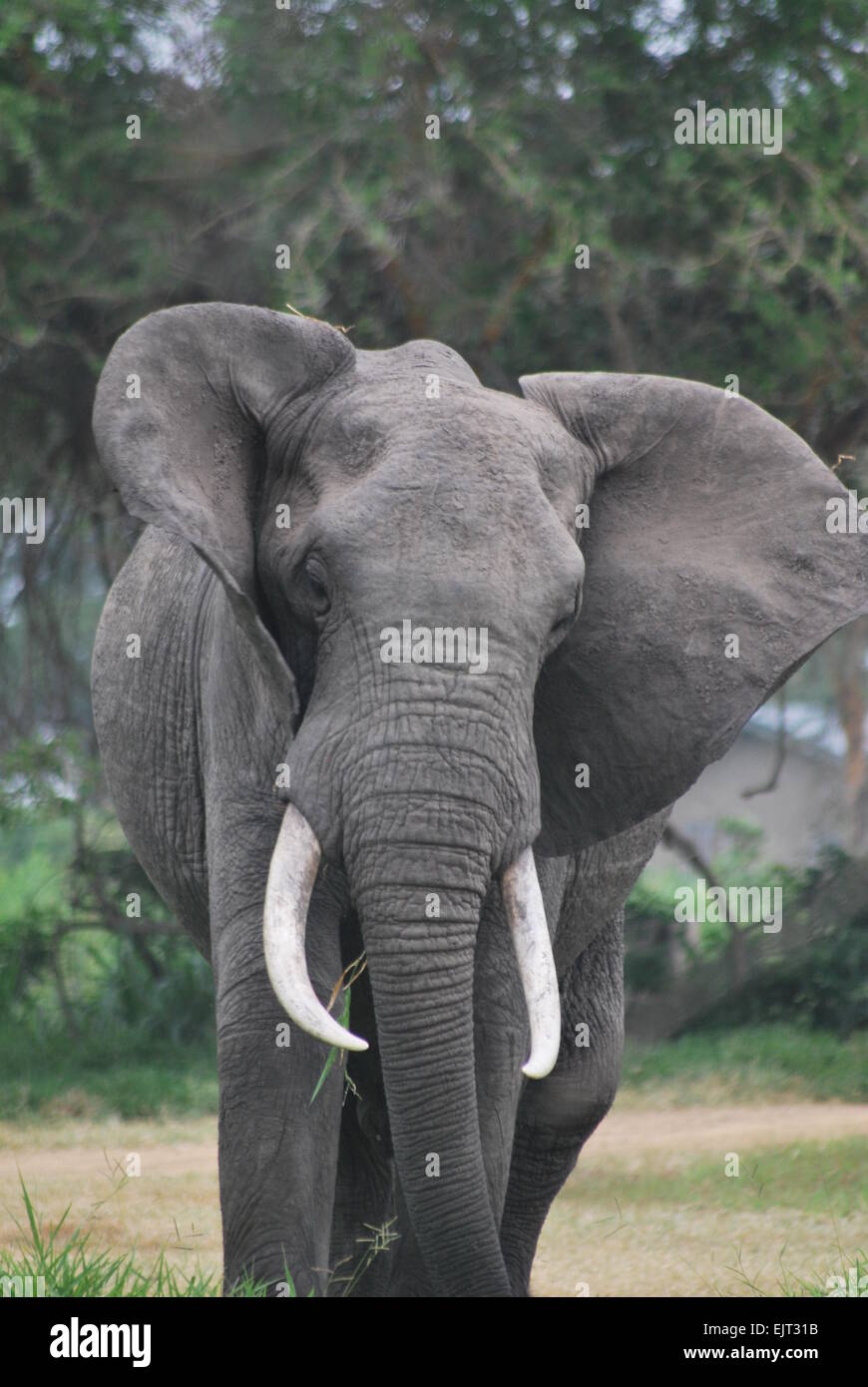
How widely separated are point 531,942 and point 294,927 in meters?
0.50

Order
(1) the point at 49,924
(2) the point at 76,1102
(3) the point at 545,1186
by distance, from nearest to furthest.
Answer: (3) the point at 545,1186 → (2) the point at 76,1102 → (1) the point at 49,924

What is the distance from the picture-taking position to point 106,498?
35.8 feet

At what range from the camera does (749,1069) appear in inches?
396

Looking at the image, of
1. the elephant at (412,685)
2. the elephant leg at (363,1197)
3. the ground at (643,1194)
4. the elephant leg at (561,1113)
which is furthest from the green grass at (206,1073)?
the elephant at (412,685)

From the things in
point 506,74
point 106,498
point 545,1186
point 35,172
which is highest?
point 506,74

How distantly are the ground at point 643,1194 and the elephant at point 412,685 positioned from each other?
1508mm

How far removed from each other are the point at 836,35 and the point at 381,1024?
7.25 meters

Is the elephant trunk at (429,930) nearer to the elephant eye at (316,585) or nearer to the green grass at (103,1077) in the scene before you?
the elephant eye at (316,585)

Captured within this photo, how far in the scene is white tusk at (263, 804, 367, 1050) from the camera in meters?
3.77

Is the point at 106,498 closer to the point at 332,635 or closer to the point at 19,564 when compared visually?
the point at 19,564

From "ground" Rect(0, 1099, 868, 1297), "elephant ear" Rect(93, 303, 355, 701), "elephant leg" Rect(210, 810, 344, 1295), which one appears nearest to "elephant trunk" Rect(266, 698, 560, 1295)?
"elephant leg" Rect(210, 810, 344, 1295)

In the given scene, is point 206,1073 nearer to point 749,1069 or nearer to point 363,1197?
point 749,1069

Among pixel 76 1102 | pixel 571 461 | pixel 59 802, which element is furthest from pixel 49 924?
pixel 571 461
